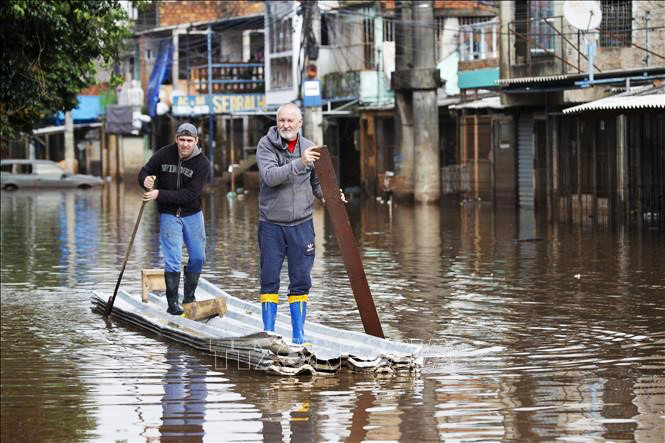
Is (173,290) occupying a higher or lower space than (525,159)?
lower

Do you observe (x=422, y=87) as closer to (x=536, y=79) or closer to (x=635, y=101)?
(x=536, y=79)

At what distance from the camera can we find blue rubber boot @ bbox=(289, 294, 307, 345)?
1075cm

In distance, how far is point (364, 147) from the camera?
45344 mm

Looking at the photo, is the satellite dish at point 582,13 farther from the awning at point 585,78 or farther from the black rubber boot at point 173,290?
the black rubber boot at point 173,290

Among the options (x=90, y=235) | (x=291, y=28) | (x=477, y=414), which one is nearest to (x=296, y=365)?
(x=477, y=414)

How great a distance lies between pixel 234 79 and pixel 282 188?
43251 mm

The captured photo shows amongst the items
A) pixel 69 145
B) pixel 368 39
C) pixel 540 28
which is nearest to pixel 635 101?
pixel 540 28

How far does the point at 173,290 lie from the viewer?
13.1 metres

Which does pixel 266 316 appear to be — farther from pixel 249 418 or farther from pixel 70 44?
pixel 70 44

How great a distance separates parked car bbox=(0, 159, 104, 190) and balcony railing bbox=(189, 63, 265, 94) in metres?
5.57

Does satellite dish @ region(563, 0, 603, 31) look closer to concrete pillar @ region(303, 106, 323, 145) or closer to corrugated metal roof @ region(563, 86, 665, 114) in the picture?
corrugated metal roof @ region(563, 86, 665, 114)

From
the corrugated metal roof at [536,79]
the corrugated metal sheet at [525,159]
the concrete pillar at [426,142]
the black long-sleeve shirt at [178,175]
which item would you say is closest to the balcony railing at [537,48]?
the corrugated metal roof at [536,79]

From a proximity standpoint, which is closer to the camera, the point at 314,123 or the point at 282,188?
the point at 282,188

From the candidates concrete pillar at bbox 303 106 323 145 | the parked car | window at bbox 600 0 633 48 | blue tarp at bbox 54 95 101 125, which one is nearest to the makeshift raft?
window at bbox 600 0 633 48
